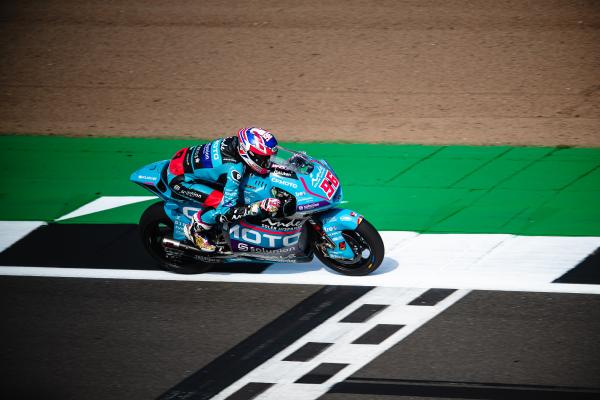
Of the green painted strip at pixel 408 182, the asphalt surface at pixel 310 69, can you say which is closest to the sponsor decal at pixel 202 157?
the green painted strip at pixel 408 182

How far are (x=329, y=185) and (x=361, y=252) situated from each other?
0.87 meters

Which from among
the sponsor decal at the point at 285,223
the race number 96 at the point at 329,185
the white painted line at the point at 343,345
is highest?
the race number 96 at the point at 329,185

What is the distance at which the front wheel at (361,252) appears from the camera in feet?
34.1

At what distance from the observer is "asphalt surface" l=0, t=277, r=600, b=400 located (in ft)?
28.4

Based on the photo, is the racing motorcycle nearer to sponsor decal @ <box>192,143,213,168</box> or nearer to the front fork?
the front fork

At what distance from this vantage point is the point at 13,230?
1270 cm

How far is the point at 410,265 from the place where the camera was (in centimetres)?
1105

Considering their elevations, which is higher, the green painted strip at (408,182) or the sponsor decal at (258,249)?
the green painted strip at (408,182)

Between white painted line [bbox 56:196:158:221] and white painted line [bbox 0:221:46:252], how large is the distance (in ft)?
1.31

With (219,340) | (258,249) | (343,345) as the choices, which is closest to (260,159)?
(258,249)

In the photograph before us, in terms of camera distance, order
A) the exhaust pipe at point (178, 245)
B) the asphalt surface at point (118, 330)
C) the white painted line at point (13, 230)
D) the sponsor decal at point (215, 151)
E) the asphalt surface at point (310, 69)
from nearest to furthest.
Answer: the asphalt surface at point (118, 330) < the sponsor decal at point (215, 151) < the exhaust pipe at point (178, 245) < the white painted line at point (13, 230) < the asphalt surface at point (310, 69)

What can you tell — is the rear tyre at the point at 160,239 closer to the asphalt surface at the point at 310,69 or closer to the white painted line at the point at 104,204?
the white painted line at the point at 104,204

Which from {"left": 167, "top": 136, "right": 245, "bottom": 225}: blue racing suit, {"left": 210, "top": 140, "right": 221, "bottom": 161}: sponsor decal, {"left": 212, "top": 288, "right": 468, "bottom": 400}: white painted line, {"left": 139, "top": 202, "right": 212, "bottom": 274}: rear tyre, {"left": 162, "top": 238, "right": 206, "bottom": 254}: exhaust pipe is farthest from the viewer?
{"left": 139, "top": 202, "right": 212, "bottom": 274}: rear tyre

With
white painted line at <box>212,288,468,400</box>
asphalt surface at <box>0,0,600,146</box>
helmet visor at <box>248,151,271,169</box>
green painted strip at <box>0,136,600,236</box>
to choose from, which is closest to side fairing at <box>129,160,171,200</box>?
helmet visor at <box>248,151,271,169</box>
